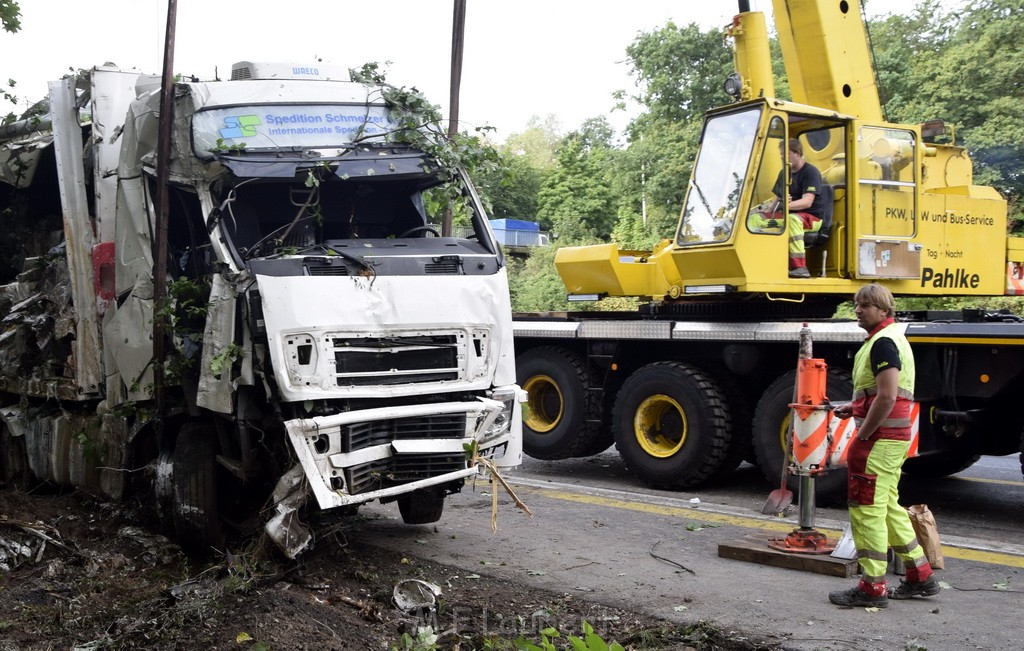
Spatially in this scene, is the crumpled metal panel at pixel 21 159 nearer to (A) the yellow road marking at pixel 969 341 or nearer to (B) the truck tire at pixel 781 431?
(B) the truck tire at pixel 781 431

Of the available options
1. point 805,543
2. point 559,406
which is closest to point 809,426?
point 805,543

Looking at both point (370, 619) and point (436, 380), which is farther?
point (436, 380)

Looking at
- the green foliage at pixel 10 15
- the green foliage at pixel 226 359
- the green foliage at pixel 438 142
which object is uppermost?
the green foliage at pixel 10 15

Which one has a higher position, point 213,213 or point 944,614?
point 213,213

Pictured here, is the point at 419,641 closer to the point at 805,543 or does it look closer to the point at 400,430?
the point at 400,430

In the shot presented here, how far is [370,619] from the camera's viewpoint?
5.23 meters

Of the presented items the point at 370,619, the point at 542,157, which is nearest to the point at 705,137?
the point at 370,619

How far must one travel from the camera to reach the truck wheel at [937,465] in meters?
9.08

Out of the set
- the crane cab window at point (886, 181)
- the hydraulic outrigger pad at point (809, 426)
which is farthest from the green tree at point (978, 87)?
the hydraulic outrigger pad at point (809, 426)

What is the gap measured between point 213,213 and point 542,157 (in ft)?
254

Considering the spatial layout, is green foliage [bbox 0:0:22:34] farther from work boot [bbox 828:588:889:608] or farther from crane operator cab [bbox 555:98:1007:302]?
work boot [bbox 828:588:889:608]

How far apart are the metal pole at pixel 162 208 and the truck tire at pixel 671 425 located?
4388 mm

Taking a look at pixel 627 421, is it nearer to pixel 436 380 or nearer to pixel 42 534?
pixel 436 380

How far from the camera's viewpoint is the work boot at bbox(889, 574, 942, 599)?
561cm
